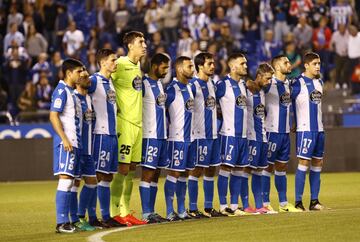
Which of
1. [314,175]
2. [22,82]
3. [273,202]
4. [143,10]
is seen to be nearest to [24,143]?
[22,82]

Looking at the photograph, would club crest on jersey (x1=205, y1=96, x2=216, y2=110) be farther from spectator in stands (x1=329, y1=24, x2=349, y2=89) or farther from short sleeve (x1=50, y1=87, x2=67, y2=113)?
spectator in stands (x1=329, y1=24, x2=349, y2=89)

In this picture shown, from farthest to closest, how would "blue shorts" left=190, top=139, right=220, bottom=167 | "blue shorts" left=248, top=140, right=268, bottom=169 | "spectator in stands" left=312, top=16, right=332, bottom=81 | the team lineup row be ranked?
1. "spectator in stands" left=312, top=16, right=332, bottom=81
2. "blue shorts" left=248, top=140, right=268, bottom=169
3. "blue shorts" left=190, top=139, right=220, bottom=167
4. the team lineup row

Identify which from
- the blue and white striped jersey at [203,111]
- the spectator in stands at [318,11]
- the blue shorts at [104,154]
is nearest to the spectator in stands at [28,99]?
the spectator in stands at [318,11]

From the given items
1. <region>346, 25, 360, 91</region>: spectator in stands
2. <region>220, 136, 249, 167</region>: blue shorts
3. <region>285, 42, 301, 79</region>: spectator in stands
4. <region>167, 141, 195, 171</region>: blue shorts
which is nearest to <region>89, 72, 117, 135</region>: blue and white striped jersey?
<region>167, 141, 195, 171</region>: blue shorts

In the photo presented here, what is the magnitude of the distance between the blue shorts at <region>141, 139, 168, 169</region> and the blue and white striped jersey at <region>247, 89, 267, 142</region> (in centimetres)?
171

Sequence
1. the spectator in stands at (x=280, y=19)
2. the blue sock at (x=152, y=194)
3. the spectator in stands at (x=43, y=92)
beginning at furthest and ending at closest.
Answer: the spectator in stands at (x=280, y=19), the spectator in stands at (x=43, y=92), the blue sock at (x=152, y=194)

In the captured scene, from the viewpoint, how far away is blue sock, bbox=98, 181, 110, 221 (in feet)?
49.6

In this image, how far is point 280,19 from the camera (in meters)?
30.2

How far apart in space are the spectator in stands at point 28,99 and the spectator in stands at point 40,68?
718 mm

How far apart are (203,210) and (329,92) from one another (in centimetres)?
1064

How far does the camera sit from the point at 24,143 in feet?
86.6

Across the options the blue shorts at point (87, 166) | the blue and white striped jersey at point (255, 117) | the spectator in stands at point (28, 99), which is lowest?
the blue shorts at point (87, 166)

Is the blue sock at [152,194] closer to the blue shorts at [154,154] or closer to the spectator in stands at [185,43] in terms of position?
the blue shorts at [154,154]

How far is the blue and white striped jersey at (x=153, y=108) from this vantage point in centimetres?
1576
